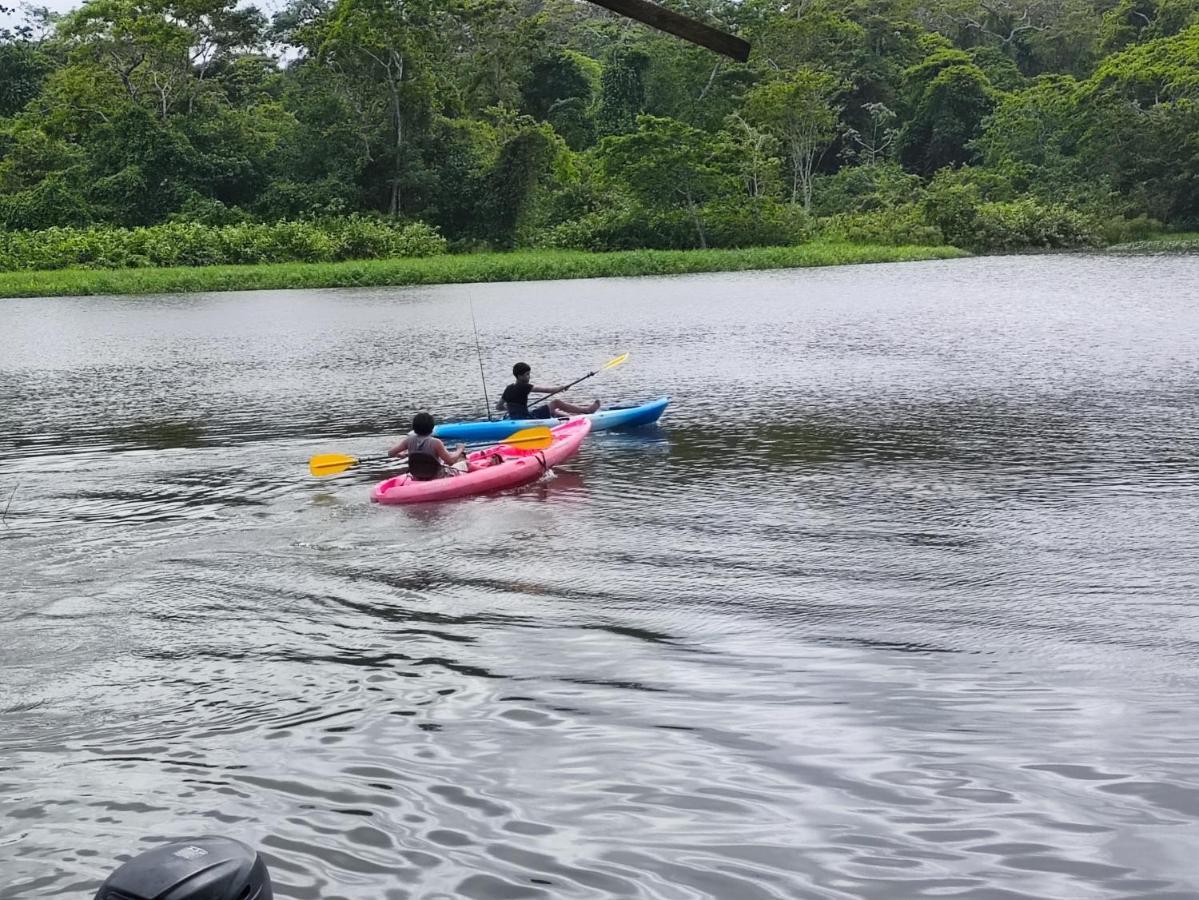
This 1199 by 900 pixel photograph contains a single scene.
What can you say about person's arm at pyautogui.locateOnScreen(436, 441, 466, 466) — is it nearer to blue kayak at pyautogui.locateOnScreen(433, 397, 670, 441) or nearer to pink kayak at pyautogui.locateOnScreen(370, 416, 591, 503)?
pink kayak at pyautogui.locateOnScreen(370, 416, 591, 503)

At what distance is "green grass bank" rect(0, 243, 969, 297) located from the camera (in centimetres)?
4362

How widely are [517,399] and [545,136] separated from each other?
137ft

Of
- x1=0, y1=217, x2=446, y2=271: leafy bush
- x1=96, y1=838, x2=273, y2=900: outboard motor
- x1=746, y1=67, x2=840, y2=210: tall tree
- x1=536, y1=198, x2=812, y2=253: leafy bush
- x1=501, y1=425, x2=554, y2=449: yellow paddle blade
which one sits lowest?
x1=501, y1=425, x2=554, y2=449: yellow paddle blade

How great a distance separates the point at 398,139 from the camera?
56.1 m

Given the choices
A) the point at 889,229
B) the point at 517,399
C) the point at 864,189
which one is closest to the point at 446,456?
the point at 517,399

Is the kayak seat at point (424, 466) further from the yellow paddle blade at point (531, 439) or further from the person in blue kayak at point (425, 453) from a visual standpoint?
the yellow paddle blade at point (531, 439)

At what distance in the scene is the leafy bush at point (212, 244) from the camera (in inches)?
Result: 1844

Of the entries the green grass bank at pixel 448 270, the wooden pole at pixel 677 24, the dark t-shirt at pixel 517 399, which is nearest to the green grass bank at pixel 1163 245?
the green grass bank at pixel 448 270

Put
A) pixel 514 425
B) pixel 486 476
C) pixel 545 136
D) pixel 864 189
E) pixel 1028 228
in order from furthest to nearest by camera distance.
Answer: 1. pixel 864 189
2. pixel 1028 228
3. pixel 545 136
4. pixel 514 425
5. pixel 486 476

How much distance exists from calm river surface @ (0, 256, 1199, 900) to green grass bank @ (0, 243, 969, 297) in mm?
28517

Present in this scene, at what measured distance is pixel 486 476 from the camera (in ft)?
39.0

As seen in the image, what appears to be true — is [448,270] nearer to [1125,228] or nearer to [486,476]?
[1125,228]

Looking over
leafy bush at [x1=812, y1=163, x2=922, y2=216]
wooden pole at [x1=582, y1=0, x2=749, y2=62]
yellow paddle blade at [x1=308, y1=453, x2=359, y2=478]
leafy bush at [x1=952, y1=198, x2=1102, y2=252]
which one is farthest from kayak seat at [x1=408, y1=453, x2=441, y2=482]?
leafy bush at [x1=812, y1=163, x2=922, y2=216]

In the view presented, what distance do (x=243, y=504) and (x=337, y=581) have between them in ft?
10.5
